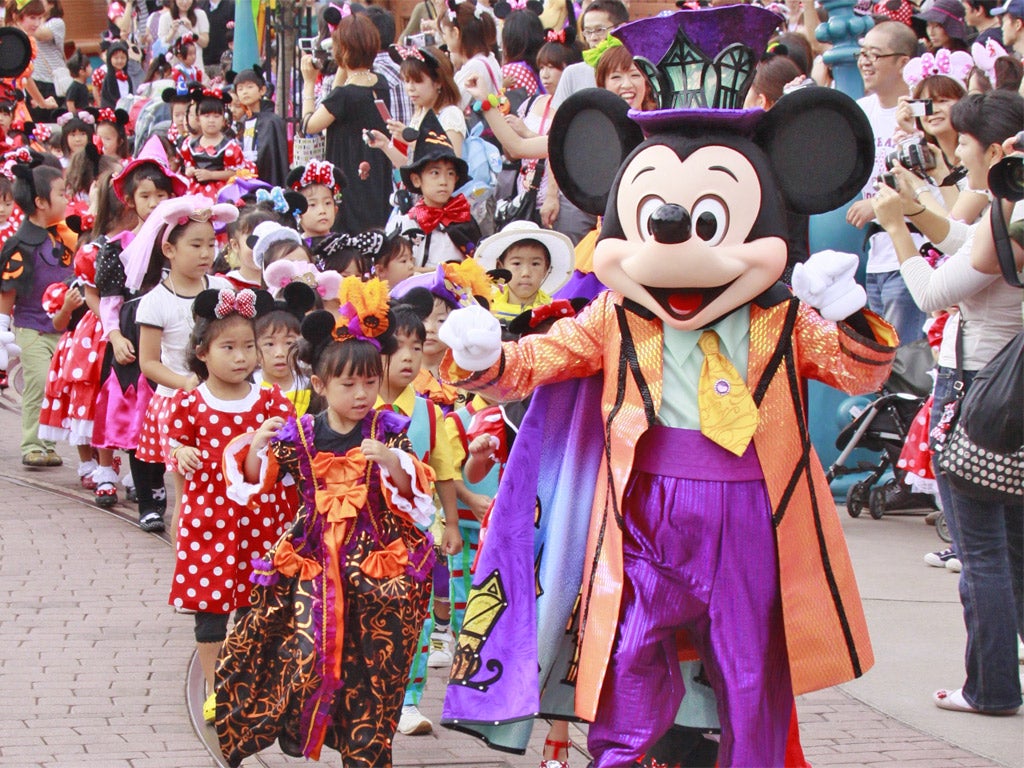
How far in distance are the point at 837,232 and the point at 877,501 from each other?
147 centimetres

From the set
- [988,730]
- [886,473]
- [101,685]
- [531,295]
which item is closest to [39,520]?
[101,685]

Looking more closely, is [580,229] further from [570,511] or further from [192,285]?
[570,511]

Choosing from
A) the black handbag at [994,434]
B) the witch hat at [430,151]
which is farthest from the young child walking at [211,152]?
the black handbag at [994,434]

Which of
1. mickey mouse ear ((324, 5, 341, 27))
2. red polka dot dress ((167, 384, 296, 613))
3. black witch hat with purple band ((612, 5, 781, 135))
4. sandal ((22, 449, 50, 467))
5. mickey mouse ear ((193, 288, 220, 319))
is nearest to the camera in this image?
black witch hat with purple band ((612, 5, 781, 135))

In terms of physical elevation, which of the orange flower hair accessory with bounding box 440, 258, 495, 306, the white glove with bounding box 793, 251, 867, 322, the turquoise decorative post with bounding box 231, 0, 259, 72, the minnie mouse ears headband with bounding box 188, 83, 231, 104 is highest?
the turquoise decorative post with bounding box 231, 0, 259, 72

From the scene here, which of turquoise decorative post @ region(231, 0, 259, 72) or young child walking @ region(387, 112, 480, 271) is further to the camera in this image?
turquoise decorative post @ region(231, 0, 259, 72)

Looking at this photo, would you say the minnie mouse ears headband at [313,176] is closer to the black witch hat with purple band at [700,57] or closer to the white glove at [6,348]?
the white glove at [6,348]

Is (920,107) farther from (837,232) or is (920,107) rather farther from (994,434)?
(994,434)

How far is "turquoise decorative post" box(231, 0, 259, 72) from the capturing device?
54.2 feet

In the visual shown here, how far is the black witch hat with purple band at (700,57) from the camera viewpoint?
4.13m

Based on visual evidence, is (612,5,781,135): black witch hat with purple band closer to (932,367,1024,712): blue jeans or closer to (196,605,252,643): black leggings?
(932,367,1024,712): blue jeans

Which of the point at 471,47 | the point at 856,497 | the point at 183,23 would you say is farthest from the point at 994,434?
the point at 183,23

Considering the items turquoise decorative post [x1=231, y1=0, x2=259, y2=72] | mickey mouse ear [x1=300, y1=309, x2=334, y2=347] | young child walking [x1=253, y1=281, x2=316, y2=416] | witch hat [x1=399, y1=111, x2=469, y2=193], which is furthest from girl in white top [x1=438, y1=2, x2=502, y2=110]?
turquoise decorative post [x1=231, y1=0, x2=259, y2=72]

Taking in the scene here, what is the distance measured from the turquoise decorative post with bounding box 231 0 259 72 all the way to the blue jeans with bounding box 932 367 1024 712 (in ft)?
41.7
